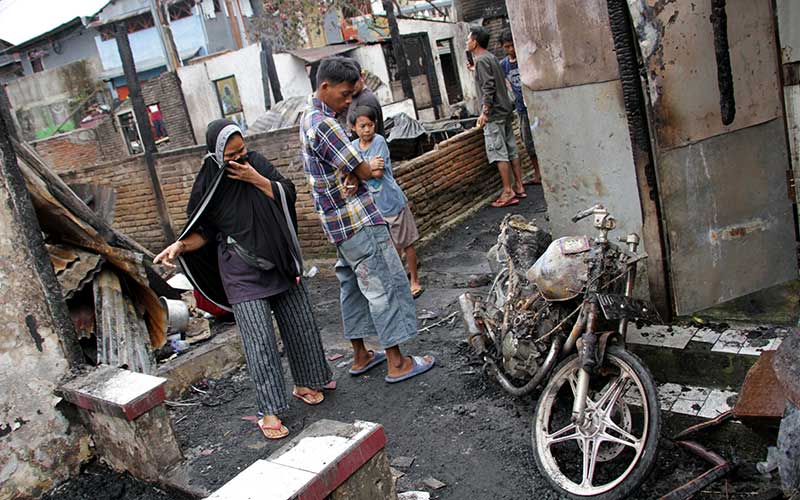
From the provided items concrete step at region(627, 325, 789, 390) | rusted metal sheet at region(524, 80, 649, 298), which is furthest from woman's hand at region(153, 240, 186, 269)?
concrete step at region(627, 325, 789, 390)

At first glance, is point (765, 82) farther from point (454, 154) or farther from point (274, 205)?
point (454, 154)

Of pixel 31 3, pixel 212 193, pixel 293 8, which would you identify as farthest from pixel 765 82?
pixel 293 8

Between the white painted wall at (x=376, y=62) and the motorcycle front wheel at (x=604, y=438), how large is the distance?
18.2m

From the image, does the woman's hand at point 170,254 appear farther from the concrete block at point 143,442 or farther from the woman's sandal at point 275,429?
the woman's sandal at point 275,429

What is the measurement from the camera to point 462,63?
25.0 meters

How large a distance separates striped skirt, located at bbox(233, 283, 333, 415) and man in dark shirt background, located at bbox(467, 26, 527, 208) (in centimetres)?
456

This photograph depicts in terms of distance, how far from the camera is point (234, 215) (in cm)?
416

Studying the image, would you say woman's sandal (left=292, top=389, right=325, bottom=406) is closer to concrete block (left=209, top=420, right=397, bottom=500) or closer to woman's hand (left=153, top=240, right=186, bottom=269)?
woman's hand (left=153, top=240, right=186, bottom=269)

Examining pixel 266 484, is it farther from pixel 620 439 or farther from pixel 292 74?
pixel 292 74

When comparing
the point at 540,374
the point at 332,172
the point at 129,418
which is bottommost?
the point at 540,374

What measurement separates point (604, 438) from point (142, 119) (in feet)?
27.3

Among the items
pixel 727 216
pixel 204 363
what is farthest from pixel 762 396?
pixel 204 363

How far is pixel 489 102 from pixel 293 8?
54.9 ft

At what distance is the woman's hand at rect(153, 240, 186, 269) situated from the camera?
397 cm
